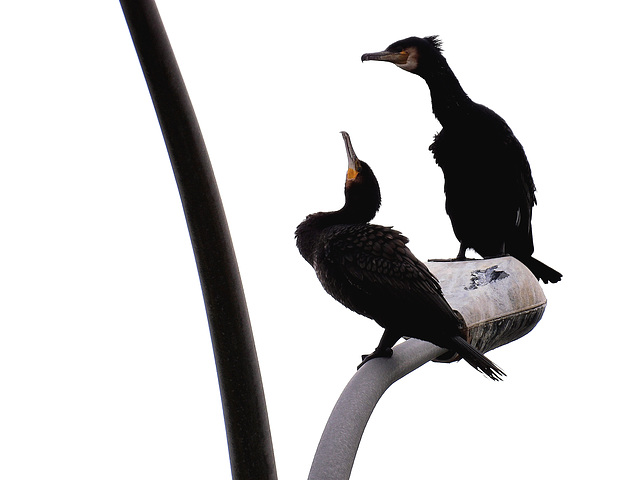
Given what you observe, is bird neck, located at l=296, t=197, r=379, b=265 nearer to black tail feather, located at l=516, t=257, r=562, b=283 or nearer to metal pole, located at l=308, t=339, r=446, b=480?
metal pole, located at l=308, t=339, r=446, b=480

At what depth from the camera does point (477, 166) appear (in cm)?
232

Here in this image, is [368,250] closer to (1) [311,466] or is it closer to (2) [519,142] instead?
(1) [311,466]

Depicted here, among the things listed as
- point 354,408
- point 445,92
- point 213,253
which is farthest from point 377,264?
point 445,92

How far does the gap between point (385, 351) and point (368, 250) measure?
0.24 m

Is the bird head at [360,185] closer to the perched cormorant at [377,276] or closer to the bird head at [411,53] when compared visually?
the perched cormorant at [377,276]

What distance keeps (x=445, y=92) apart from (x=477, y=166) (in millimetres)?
241

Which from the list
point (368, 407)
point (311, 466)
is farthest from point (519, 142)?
point (311, 466)

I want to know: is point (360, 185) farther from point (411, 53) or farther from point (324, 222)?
A: point (411, 53)

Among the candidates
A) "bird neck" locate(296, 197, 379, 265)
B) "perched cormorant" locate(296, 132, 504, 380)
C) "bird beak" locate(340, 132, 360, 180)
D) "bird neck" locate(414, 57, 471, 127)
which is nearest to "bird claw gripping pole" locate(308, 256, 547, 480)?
"perched cormorant" locate(296, 132, 504, 380)

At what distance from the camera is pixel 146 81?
82 centimetres

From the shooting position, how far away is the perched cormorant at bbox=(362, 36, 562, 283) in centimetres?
230

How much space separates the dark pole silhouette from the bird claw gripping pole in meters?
0.17

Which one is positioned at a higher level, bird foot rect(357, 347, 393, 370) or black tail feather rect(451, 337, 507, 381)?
bird foot rect(357, 347, 393, 370)

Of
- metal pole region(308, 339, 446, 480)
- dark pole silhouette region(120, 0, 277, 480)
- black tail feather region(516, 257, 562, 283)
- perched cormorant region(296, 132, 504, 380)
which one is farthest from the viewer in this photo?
black tail feather region(516, 257, 562, 283)
